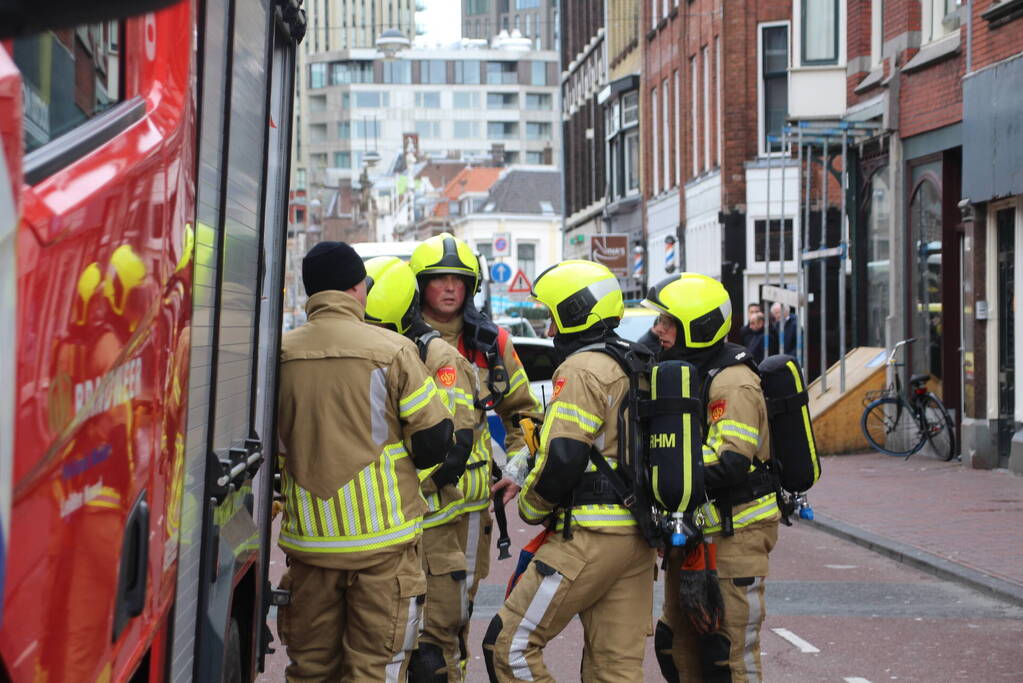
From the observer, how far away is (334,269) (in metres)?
5.19

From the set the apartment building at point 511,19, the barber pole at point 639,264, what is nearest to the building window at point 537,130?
the apartment building at point 511,19

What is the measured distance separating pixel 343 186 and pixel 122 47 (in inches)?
6704

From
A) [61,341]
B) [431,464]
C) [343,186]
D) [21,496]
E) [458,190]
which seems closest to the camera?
[21,496]

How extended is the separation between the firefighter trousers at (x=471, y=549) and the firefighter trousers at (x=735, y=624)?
2.68ft

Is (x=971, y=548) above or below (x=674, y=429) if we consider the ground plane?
below

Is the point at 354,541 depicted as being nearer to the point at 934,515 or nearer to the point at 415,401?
the point at 415,401

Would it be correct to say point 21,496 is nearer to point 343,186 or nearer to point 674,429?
point 674,429

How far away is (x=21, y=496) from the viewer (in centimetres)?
186

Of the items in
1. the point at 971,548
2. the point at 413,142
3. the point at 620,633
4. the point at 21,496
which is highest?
the point at 413,142

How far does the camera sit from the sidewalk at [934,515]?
10.6 m

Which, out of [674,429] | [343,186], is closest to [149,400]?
[674,429]

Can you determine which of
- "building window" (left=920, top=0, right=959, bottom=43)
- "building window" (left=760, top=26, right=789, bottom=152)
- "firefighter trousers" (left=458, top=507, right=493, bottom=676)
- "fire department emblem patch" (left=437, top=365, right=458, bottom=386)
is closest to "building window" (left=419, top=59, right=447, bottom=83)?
"building window" (left=760, top=26, right=789, bottom=152)

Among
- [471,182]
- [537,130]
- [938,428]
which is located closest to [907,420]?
[938,428]

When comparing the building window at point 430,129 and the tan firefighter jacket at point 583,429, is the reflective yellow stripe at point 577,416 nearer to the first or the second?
the tan firefighter jacket at point 583,429
